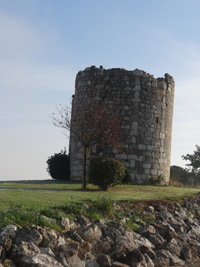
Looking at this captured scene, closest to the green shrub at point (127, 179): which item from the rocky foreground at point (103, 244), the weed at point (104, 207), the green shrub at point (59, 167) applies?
the green shrub at point (59, 167)

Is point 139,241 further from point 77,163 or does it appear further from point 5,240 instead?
point 77,163

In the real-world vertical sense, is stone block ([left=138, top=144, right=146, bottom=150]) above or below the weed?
above

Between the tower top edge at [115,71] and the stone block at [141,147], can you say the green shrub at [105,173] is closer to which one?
the stone block at [141,147]

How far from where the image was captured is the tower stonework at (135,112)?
20.3 meters

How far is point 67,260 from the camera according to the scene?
7.26m

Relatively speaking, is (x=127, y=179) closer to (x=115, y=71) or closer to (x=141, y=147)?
(x=141, y=147)

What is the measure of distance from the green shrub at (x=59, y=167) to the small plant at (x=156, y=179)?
4525mm

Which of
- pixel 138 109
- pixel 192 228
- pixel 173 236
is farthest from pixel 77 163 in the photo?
pixel 173 236

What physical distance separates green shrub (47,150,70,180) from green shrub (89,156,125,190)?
6018 mm

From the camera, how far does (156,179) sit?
20.8 metres

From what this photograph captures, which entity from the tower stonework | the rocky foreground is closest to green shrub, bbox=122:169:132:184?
the tower stonework

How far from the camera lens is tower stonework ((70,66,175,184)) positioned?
66.6ft

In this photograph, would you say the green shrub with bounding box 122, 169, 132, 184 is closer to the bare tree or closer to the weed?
the bare tree

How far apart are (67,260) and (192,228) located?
20.5 ft
